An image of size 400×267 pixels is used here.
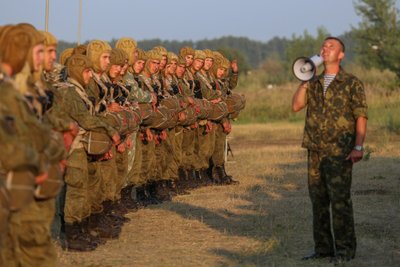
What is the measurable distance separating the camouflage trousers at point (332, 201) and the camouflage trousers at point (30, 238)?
337 cm

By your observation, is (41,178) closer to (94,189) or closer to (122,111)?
(94,189)

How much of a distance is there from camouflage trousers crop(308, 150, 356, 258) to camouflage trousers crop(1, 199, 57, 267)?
337 centimetres

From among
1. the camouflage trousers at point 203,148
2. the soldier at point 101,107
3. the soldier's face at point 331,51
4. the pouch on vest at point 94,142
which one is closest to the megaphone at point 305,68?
the soldier's face at point 331,51

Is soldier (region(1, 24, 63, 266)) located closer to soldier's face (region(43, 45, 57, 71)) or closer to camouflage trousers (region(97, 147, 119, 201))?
soldier's face (region(43, 45, 57, 71))

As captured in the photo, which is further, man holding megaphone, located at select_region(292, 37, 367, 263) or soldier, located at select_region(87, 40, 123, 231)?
soldier, located at select_region(87, 40, 123, 231)

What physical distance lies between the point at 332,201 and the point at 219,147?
881 centimetres

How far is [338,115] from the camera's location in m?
10.6

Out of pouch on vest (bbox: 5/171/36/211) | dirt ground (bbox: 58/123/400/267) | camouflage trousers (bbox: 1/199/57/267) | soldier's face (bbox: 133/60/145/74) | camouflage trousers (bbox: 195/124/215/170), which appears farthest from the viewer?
camouflage trousers (bbox: 195/124/215/170)

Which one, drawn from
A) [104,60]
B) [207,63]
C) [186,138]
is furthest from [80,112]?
[207,63]

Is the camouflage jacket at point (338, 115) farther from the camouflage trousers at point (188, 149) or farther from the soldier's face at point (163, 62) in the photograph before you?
the camouflage trousers at point (188, 149)

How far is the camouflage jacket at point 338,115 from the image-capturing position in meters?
10.5

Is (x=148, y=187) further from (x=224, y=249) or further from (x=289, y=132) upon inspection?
(x=289, y=132)

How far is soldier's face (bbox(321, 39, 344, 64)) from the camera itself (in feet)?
34.8

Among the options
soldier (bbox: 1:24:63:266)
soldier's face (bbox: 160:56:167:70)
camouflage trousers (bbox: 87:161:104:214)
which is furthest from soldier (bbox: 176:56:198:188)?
soldier (bbox: 1:24:63:266)
